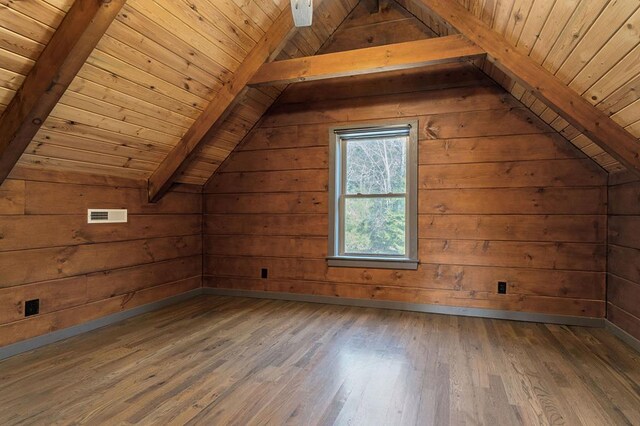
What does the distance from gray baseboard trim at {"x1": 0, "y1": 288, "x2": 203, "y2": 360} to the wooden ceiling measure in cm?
134

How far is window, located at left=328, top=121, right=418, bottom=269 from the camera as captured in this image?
3.74 meters

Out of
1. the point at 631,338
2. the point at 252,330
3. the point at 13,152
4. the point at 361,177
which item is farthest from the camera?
the point at 361,177

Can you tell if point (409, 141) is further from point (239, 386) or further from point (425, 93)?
point (239, 386)

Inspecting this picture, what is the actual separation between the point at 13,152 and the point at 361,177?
3008 millimetres

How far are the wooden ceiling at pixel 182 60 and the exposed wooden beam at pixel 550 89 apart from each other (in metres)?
0.05

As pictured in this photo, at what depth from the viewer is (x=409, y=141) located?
3719 mm

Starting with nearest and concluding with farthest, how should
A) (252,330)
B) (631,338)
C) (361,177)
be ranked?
(631,338)
(252,330)
(361,177)

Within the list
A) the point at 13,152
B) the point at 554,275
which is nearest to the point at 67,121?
the point at 13,152

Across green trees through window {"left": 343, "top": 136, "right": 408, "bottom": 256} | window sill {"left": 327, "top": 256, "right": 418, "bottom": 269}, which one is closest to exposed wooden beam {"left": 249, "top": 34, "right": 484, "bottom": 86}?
green trees through window {"left": 343, "top": 136, "right": 408, "bottom": 256}

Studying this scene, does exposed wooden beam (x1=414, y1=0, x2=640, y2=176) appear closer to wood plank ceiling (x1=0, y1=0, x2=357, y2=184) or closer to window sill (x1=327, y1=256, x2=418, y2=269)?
wood plank ceiling (x1=0, y1=0, x2=357, y2=184)

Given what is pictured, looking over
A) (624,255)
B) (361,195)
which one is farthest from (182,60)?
(624,255)

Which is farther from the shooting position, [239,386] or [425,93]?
[425,93]

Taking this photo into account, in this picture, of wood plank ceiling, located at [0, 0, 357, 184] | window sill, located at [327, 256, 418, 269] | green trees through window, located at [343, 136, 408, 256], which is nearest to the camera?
wood plank ceiling, located at [0, 0, 357, 184]

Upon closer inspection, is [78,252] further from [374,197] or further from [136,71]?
[374,197]
